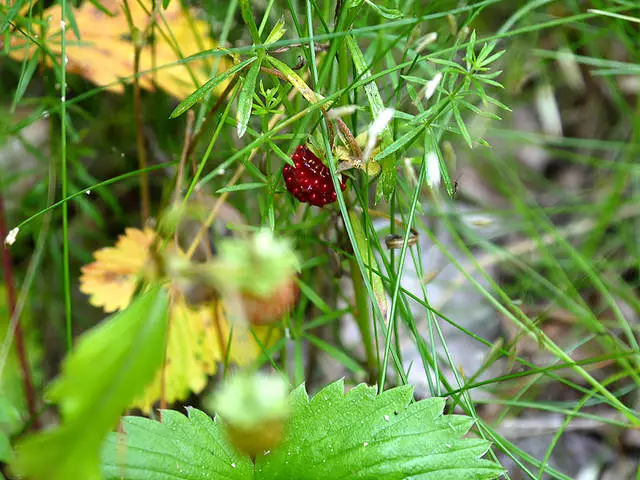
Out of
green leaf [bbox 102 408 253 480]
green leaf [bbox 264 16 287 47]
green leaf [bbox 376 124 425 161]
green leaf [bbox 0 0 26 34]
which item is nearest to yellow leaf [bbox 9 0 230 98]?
green leaf [bbox 0 0 26 34]

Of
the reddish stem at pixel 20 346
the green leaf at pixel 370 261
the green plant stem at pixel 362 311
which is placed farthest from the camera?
the reddish stem at pixel 20 346

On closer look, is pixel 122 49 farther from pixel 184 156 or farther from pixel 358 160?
pixel 358 160

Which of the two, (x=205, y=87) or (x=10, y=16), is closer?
(x=205, y=87)

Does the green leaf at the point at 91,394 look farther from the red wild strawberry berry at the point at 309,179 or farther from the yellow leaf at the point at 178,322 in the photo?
the yellow leaf at the point at 178,322

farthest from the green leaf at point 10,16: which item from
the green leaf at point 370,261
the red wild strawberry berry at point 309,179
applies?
the green leaf at point 370,261

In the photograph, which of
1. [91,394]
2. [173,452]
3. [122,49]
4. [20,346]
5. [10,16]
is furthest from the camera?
[122,49]

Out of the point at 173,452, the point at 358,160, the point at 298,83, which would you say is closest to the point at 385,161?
the point at 358,160

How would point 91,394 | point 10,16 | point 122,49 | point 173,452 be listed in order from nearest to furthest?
point 91,394
point 173,452
point 10,16
point 122,49
